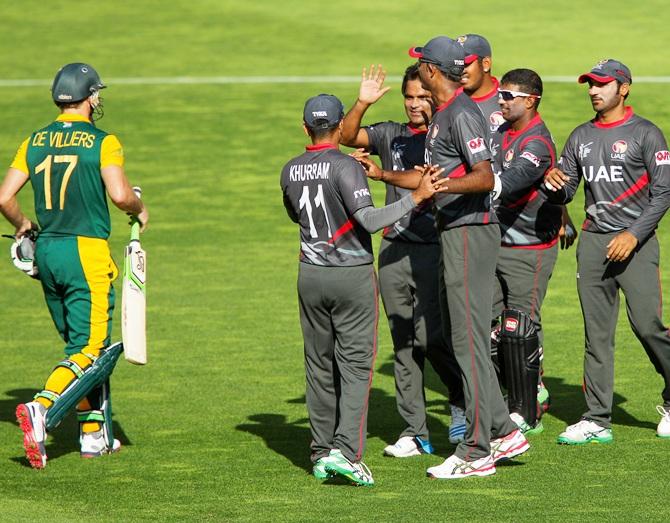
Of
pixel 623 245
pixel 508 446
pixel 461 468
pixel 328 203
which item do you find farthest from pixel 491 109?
pixel 461 468

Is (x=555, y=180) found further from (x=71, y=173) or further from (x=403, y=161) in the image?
(x=71, y=173)

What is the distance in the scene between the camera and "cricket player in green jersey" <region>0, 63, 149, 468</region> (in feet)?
26.4

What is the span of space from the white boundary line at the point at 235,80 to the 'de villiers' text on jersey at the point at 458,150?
17.9 meters

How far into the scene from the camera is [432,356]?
8.52 metres

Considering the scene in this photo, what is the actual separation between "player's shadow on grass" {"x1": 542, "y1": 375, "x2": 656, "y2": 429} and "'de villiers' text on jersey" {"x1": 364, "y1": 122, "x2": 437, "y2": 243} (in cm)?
182

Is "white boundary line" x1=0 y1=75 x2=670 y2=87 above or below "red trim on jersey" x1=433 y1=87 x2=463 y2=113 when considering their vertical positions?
below

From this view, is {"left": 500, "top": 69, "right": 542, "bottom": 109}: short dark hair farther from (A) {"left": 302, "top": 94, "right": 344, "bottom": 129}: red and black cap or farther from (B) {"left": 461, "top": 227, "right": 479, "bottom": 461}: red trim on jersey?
(A) {"left": 302, "top": 94, "right": 344, "bottom": 129}: red and black cap

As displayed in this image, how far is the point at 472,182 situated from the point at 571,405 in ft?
9.88

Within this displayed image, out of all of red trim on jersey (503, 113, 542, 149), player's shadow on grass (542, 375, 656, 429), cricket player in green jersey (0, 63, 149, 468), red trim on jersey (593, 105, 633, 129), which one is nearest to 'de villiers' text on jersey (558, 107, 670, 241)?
red trim on jersey (593, 105, 633, 129)

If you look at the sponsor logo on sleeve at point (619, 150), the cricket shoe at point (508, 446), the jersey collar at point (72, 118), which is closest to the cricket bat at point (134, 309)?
the jersey collar at point (72, 118)

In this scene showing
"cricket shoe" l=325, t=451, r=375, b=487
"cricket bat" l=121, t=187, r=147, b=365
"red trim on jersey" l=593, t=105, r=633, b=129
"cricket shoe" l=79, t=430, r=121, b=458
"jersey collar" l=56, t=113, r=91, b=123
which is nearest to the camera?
"cricket shoe" l=325, t=451, r=375, b=487

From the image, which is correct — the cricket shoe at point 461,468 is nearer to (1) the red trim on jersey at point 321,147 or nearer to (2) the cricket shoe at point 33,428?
(1) the red trim on jersey at point 321,147

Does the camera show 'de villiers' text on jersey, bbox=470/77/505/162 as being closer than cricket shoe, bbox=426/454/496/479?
No

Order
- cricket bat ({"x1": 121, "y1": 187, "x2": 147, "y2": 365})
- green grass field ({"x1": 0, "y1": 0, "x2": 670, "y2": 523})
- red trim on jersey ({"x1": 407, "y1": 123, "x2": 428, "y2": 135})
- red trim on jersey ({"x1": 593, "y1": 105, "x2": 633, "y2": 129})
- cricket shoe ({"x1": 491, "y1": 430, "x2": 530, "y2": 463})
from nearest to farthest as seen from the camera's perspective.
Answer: green grass field ({"x1": 0, "y1": 0, "x2": 670, "y2": 523}) → cricket shoe ({"x1": 491, "y1": 430, "x2": 530, "y2": 463}) → cricket bat ({"x1": 121, "y1": 187, "x2": 147, "y2": 365}) → red trim on jersey ({"x1": 593, "y1": 105, "x2": 633, "y2": 129}) → red trim on jersey ({"x1": 407, "y1": 123, "x2": 428, "y2": 135})
